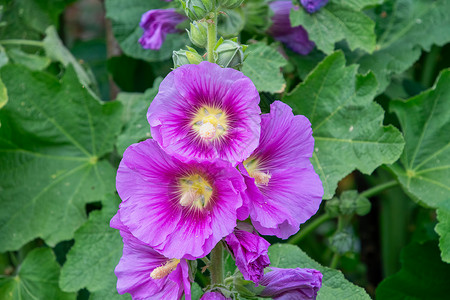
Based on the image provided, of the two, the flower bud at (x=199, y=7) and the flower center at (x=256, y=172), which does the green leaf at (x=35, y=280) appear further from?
the flower bud at (x=199, y=7)

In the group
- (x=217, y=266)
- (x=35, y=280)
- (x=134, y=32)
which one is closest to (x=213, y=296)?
(x=217, y=266)

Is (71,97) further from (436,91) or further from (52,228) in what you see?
(436,91)

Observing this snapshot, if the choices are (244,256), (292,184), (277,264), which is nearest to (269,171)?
(292,184)

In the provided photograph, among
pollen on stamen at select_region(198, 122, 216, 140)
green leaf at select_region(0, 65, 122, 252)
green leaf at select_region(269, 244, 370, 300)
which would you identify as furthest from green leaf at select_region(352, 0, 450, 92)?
pollen on stamen at select_region(198, 122, 216, 140)

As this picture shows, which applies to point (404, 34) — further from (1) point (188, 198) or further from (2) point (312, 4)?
(1) point (188, 198)

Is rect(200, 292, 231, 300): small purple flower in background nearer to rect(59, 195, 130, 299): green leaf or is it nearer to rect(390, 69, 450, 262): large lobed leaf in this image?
rect(59, 195, 130, 299): green leaf
